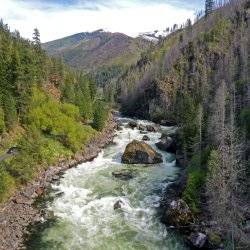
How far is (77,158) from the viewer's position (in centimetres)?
8756

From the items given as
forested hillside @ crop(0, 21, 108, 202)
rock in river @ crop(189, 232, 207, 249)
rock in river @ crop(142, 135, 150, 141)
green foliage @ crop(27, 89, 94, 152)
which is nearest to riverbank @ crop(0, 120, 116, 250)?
forested hillside @ crop(0, 21, 108, 202)

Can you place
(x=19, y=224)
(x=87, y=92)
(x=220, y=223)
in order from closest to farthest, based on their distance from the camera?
(x=220, y=223) < (x=19, y=224) < (x=87, y=92)

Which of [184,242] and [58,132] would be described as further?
[58,132]

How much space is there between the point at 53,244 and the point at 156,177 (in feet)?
98.9

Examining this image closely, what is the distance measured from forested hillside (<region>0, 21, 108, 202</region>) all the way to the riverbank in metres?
1.59

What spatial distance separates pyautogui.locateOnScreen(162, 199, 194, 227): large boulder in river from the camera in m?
51.9

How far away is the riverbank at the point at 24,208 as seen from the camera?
49.0 metres

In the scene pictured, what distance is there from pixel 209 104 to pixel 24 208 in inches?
2095

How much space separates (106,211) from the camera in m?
57.7

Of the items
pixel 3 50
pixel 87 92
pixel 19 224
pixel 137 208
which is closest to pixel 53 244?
pixel 19 224

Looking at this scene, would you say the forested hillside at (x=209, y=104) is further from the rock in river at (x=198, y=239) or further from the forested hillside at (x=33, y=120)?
the forested hillside at (x=33, y=120)

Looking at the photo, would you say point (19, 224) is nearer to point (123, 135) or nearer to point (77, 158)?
point (77, 158)

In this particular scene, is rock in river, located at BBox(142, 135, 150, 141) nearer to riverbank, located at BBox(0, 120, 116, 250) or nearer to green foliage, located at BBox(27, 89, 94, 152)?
green foliage, located at BBox(27, 89, 94, 152)

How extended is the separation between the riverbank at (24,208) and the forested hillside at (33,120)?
1590 mm
